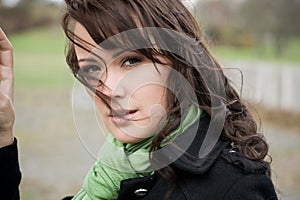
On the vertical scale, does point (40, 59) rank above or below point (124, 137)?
below

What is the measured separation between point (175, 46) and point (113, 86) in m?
0.17

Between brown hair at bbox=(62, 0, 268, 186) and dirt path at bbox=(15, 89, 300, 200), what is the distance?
2185mm

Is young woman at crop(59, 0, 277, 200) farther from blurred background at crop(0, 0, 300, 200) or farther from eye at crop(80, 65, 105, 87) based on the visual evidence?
blurred background at crop(0, 0, 300, 200)

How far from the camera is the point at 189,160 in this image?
1.13 m

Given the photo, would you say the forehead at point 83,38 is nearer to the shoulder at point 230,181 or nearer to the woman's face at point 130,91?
the woman's face at point 130,91

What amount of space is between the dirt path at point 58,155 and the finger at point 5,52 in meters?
2.35

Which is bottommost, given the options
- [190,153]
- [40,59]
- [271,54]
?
[271,54]

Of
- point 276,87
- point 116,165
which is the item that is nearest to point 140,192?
point 116,165

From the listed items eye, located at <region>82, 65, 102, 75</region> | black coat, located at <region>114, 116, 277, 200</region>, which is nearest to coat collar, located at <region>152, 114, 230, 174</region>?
black coat, located at <region>114, 116, 277, 200</region>

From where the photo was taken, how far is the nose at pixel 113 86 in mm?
1094

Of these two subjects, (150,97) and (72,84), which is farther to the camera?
(72,84)

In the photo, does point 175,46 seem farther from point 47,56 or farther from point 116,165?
point 47,56

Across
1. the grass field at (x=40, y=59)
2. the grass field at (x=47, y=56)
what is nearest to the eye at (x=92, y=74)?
the grass field at (x=40, y=59)

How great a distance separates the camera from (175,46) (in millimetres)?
1168
